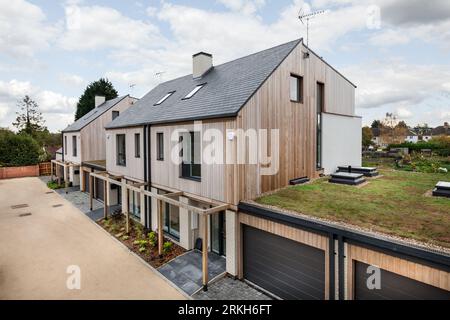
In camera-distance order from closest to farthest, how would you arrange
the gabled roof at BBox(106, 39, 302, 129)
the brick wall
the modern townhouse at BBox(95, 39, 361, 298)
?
the modern townhouse at BBox(95, 39, 361, 298)
the gabled roof at BBox(106, 39, 302, 129)
the brick wall

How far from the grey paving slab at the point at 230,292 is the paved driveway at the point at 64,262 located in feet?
2.78

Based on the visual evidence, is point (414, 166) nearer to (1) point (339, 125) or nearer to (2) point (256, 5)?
(1) point (339, 125)

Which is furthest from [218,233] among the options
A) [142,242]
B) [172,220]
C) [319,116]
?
[319,116]

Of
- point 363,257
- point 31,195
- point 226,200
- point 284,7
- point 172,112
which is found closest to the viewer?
point 363,257

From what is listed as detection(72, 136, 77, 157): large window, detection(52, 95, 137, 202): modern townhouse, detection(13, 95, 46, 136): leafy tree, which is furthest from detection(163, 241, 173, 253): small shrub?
detection(13, 95, 46, 136): leafy tree

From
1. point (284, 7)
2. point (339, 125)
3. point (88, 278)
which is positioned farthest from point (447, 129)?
point (88, 278)

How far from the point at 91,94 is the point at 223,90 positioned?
35462 mm

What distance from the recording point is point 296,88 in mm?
10859

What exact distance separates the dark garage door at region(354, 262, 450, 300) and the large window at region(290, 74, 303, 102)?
284 inches

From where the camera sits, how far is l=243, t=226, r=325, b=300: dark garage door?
644 centimetres

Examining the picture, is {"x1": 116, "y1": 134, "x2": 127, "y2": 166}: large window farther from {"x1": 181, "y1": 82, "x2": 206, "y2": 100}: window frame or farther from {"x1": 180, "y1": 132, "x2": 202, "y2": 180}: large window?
{"x1": 180, "y1": 132, "x2": 202, "y2": 180}: large window

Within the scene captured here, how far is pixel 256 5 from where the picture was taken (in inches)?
375

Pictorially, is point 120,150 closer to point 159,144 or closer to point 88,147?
point 159,144
